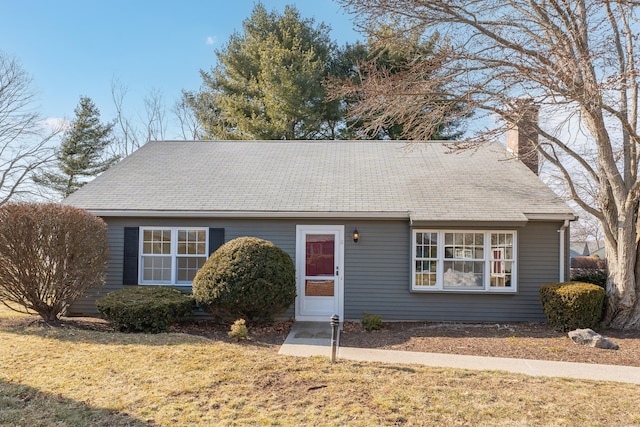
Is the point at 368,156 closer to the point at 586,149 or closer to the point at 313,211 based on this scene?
the point at 313,211

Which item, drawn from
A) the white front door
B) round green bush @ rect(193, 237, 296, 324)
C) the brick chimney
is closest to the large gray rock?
the brick chimney

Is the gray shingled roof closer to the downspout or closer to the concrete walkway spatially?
the downspout

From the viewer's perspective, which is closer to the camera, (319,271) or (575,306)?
(575,306)

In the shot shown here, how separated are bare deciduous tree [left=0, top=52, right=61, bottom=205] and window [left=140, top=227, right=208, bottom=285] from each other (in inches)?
663

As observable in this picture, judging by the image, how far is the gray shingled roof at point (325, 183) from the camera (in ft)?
28.7

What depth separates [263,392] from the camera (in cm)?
448

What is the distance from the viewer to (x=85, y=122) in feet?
80.4

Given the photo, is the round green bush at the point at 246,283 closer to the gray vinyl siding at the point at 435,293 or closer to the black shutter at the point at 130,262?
the gray vinyl siding at the point at 435,293

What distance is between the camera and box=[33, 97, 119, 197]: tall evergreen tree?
2362cm

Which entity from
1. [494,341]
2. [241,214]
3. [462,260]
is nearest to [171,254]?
[241,214]

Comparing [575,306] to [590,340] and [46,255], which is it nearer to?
[590,340]

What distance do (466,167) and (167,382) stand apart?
9021mm

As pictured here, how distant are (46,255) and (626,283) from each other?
36.9ft

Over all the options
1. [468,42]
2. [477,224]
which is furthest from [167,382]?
[468,42]
